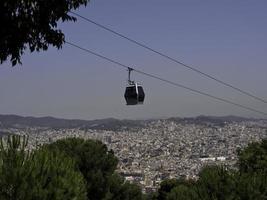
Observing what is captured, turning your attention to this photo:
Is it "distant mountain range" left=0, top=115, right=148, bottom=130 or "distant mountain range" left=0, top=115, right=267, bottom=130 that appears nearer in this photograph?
"distant mountain range" left=0, top=115, right=148, bottom=130

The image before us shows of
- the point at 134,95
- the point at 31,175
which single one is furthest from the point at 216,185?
the point at 31,175

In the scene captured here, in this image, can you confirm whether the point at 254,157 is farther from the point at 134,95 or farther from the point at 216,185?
the point at 134,95

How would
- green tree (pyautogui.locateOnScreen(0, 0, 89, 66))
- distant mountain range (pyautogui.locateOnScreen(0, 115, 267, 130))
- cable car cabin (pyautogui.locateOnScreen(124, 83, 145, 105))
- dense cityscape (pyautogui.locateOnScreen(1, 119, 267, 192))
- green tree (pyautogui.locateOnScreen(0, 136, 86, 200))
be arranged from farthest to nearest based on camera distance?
distant mountain range (pyautogui.locateOnScreen(0, 115, 267, 130))
dense cityscape (pyautogui.locateOnScreen(1, 119, 267, 192))
cable car cabin (pyautogui.locateOnScreen(124, 83, 145, 105))
green tree (pyautogui.locateOnScreen(0, 136, 86, 200))
green tree (pyautogui.locateOnScreen(0, 0, 89, 66))

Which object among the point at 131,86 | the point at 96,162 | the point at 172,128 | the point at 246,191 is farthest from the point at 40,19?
the point at 172,128

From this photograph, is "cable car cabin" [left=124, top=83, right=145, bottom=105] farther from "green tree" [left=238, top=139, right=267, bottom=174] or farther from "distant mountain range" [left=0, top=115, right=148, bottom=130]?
"distant mountain range" [left=0, top=115, right=148, bottom=130]

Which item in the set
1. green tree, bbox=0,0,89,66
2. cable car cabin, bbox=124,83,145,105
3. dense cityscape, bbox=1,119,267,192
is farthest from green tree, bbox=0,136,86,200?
dense cityscape, bbox=1,119,267,192

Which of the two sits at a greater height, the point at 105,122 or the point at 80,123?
the point at 105,122

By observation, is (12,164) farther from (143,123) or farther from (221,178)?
(143,123)
